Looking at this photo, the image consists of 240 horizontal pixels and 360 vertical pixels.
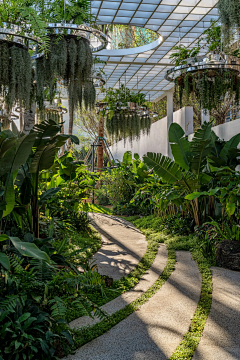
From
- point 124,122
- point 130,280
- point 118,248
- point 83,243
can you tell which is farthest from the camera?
point 124,122

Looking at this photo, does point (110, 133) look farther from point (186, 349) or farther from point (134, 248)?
point (186, 349)

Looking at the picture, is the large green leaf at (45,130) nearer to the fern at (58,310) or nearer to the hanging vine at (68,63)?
the hanging vine at (68,63)

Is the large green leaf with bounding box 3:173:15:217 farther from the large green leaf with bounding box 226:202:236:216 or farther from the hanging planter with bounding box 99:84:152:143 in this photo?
the hanging planter with bounding box 99:84:152:143

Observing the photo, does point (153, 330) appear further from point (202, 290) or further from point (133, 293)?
point (202, 290)

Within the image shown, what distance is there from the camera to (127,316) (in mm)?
2771

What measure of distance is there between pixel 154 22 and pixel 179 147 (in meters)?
3.70

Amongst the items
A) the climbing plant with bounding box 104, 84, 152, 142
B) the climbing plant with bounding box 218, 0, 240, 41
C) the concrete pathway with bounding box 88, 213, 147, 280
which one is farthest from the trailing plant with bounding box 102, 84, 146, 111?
the climbing plant with bounding box 218, 0, 240, 41

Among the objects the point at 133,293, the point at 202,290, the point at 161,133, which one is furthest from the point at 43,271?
the point at 161,133

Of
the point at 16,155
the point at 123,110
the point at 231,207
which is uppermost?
the point at 123,110

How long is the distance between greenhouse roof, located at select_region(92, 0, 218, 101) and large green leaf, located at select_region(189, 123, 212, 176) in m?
2.41

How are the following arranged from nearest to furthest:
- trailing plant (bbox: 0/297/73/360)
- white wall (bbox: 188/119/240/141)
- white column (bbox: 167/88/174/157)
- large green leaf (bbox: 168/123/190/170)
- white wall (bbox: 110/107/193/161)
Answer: trailing plant (bbox: 0/297/73/360) < large green leaf (bbox: 168/123/190/170) < white wall (bbox: 188/119/240/141) < white wall (bbox: 110/107/193/161) < white column (bbox: 167/88/174/157)

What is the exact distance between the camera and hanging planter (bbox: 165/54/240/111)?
4477mm

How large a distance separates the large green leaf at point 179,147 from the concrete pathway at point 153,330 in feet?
7.06

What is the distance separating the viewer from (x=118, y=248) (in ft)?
16.9
